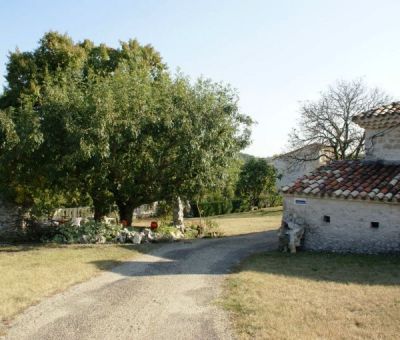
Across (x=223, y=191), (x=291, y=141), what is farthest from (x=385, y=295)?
(x=291, y=141)

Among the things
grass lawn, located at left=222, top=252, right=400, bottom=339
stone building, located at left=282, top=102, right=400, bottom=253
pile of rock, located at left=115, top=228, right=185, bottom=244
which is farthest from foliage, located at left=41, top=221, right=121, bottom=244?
stone building, located at left=282, top=102, right=400, bottom=253

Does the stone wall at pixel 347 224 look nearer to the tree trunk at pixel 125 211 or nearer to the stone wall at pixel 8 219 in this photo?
the tree trunk at pixel 125 211

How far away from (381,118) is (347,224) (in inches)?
191

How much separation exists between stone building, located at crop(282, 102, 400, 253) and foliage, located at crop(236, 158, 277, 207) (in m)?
27.3

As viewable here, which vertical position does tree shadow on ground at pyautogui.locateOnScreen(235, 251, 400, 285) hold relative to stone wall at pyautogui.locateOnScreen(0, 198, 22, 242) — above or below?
below

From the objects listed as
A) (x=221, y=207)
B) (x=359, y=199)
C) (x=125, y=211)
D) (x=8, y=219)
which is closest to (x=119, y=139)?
(x=125, y=211)

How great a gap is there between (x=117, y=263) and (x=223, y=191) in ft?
33.1

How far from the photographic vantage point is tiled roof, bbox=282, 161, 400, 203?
1445cm

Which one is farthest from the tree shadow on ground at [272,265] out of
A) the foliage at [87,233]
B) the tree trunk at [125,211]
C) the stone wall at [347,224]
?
the tree trunk at [125,211]

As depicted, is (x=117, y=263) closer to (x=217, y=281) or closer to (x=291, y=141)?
(x=217, y=281)

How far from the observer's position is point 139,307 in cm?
897

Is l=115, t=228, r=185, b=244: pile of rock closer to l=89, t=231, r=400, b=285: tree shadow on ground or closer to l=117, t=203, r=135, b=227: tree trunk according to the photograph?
l=89, t=231, r=400, b=285: tree shadow on ground

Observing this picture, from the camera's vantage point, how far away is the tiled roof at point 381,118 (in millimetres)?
16656

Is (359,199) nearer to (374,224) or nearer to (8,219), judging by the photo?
(374,224)
